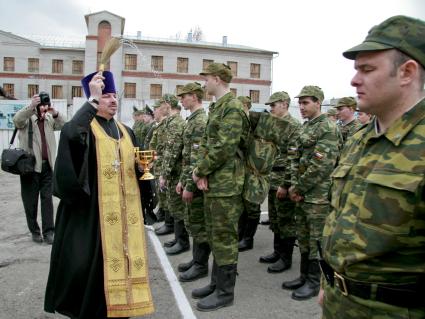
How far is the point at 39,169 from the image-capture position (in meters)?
6.04

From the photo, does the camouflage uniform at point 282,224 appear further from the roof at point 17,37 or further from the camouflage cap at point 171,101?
the roof at point 17,37

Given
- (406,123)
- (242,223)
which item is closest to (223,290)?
(242,223)

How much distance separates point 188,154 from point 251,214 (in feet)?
4.56

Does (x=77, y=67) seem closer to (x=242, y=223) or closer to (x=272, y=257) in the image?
(x=242, y=223)

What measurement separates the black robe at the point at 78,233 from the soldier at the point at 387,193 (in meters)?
2.01

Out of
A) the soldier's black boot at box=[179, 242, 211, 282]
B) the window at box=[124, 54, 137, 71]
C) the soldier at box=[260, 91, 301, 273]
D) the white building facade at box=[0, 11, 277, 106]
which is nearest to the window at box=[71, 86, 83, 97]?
the white building facade at box=[0, 11, 277, 106]

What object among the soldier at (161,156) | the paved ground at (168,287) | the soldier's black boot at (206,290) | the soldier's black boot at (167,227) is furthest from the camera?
the soldier at (161,156)

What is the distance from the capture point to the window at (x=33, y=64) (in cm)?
4359

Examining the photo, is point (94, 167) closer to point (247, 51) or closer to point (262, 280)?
point (262, 280)

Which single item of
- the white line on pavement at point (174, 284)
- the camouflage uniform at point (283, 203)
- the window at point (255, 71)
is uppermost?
the window at point (255, 71)

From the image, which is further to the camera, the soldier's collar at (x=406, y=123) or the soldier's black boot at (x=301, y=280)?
the soldier's black boot at (x=301, y=280)

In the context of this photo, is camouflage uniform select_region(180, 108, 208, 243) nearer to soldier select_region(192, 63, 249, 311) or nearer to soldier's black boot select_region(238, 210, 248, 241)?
soldier select_region(192, 63, 249, 311)

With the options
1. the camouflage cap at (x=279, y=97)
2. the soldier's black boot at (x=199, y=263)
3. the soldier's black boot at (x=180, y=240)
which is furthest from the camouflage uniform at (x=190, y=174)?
the camouflage cap at (x=279, y=97)

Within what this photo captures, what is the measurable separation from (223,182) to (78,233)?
4.76ft
